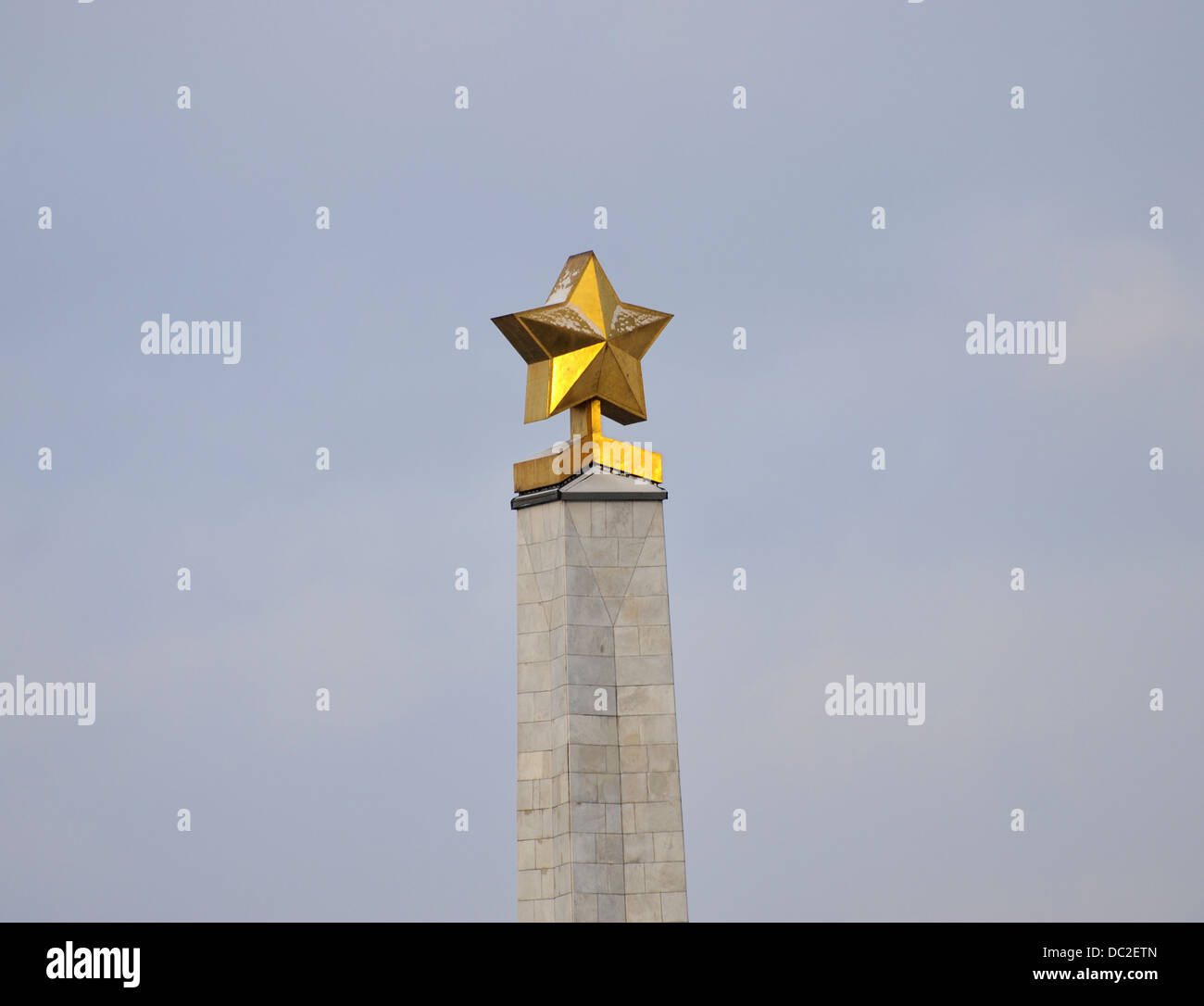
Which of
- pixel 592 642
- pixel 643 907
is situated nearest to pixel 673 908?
pixel 643 907

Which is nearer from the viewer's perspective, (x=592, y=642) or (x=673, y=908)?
(x=673, y=908)

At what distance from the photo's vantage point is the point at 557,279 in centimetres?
4747

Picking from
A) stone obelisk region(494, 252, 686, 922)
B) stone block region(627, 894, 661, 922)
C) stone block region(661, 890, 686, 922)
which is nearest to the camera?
stone block region(627, 894, 661, 922)

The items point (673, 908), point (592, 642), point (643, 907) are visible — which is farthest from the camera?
point (592, 642)

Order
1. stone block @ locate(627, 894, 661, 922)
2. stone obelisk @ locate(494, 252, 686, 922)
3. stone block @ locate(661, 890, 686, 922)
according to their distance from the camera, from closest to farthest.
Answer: stone block @ locate(627, 894, 661, 922), stone block @ locate(661, 890, 686, 922), stone obelisk @ locate(494, 252, 686, 922)

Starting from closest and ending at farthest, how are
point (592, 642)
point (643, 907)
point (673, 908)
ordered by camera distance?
point (643, 907)
point (673, 908)
point (592, 642)

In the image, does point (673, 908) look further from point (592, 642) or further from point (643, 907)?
point (592, 642)

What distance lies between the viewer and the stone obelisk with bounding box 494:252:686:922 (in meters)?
43.0

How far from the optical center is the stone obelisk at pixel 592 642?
4297 centimetres

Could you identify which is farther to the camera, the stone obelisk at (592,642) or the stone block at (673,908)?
the stone obelisk at (592,642)

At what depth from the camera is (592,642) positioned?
4406 cm

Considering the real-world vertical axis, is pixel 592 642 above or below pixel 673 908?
above
